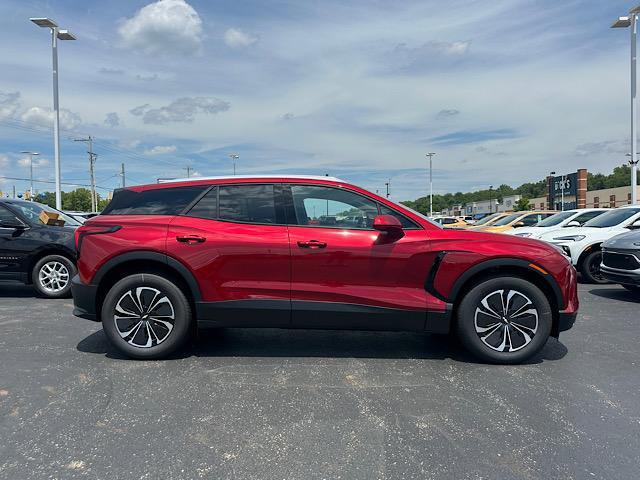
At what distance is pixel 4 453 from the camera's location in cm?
258

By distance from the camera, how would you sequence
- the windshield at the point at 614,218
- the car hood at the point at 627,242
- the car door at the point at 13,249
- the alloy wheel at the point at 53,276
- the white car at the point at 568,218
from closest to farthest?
the car hood at the point at 627,242 < the car door at the point at 13,249 < the alloy wheel at the point at 53,276 < the windshield at the point at 614,218 < the white car at the point at 568,218

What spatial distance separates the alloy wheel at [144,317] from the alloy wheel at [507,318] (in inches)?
110

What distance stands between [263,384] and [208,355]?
3.16 ft

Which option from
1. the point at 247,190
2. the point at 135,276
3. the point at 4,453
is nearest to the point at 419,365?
the point at 247,190

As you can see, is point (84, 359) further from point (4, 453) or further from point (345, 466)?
point (345, 466)

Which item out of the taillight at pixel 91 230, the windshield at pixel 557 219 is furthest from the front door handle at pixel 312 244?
the windshield at pixel 557 219

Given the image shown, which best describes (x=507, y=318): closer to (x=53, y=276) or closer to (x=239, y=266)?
(x=239, y=266)

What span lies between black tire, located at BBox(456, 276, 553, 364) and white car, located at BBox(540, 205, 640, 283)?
5845 millimetres

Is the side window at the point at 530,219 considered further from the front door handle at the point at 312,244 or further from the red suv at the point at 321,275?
the front door handle at the point at 312,244

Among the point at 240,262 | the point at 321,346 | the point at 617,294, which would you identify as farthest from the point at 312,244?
the point at 617,294

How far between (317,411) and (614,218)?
30.0 feet

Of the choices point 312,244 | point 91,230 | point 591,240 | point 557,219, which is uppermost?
point 557,219

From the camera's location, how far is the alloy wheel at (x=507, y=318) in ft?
13.1

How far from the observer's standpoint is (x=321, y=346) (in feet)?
15.1
